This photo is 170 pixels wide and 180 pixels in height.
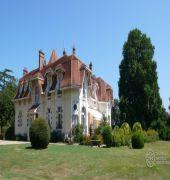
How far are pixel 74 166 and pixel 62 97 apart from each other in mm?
21035

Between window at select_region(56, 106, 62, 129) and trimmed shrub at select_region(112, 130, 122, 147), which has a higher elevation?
window at select_region(56, 106, 62, 129)

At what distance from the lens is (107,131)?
31.0 meters

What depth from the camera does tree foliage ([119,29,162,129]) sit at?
150 feet

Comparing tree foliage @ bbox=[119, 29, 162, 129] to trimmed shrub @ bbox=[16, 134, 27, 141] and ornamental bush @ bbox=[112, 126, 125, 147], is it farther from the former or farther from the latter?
ornamental bush @ bbox=[112, 126, 125, 147]

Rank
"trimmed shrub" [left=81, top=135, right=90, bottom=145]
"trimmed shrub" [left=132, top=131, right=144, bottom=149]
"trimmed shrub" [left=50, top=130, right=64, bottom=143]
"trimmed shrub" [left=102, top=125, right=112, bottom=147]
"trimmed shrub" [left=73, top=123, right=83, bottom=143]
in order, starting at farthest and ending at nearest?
"trimmed shrub" [left=50, top=130, right=64, bottom=143] < "trimmed shrub" [left=73, top=123, right=83, bottom=143] < "trimmed shrub" [left=81, top=135, right=90, bottom=145] < "trimmed shrub" [left=102, top=125, right=112, bottom=147] < "trimmed shrub" [left=132, top=131, right=144, bottom=149]

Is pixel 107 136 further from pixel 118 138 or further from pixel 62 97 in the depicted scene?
pixel 62 97

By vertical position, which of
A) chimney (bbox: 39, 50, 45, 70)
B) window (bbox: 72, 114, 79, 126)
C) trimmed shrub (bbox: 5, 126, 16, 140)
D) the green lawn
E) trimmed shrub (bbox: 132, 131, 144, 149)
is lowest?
the green lawn

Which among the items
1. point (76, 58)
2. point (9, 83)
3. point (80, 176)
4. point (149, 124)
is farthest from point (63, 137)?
point (9, 83)

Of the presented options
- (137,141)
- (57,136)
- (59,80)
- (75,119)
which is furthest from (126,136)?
(59,80)

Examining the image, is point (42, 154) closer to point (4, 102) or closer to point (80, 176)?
point (80, 176)

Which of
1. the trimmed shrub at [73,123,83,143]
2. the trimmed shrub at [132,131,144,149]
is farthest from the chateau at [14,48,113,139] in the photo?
the trimmed shrub at [132,131,144,149]

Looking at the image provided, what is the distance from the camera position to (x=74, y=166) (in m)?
20.5

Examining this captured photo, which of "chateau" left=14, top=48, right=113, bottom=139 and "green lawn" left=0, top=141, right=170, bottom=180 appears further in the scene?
"chateau" left=14, top=48, right=113, bottom=139

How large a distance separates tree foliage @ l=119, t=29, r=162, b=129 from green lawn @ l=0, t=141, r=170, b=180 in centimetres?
2152
